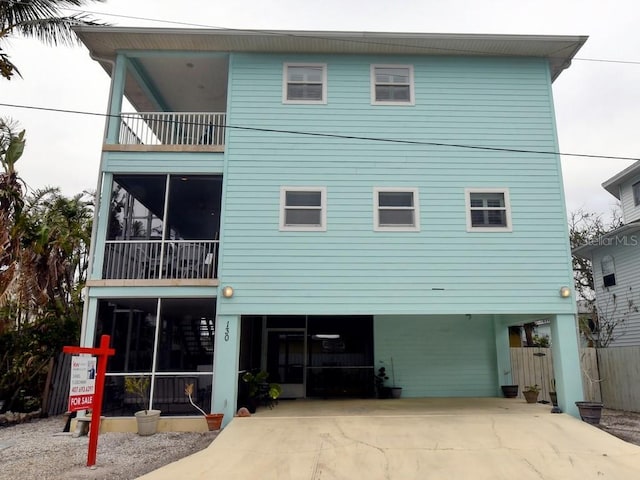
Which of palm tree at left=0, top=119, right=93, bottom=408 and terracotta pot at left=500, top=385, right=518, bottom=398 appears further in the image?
terracotta pot at left=500, top=385, right=518, bottom=398

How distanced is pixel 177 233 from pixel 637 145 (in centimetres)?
1938

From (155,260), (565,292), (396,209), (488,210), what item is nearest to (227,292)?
(155,260)

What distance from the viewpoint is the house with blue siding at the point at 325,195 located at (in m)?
10.1

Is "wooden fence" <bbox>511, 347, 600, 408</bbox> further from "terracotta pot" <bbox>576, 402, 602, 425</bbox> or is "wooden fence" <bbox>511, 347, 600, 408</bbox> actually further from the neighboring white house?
the neighboring white house

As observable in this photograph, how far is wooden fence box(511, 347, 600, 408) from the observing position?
A: 13.1m

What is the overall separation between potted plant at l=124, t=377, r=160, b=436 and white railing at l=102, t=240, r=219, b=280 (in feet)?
7.00

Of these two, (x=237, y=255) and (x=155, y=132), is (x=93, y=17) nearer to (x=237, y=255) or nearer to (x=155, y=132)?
(x=155, y=132)

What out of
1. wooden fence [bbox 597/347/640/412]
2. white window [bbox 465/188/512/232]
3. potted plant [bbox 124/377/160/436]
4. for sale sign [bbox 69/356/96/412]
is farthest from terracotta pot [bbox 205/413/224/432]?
wooden fence [bbox 597/347/640/412]

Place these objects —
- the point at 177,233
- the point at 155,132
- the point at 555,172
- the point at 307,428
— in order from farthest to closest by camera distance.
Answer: the point at 177,233
the point at 155,132
the point at 555,172
the point at 307,428

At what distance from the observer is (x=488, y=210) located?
1074 cm

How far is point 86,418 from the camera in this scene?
9164 mm

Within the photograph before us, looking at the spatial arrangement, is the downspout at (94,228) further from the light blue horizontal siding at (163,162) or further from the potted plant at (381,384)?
the potted plant at (381,384)

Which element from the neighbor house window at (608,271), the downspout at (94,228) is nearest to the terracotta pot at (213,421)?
the downspout at (94,228)

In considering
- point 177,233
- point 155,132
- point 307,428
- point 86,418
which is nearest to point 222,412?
point 307,428
